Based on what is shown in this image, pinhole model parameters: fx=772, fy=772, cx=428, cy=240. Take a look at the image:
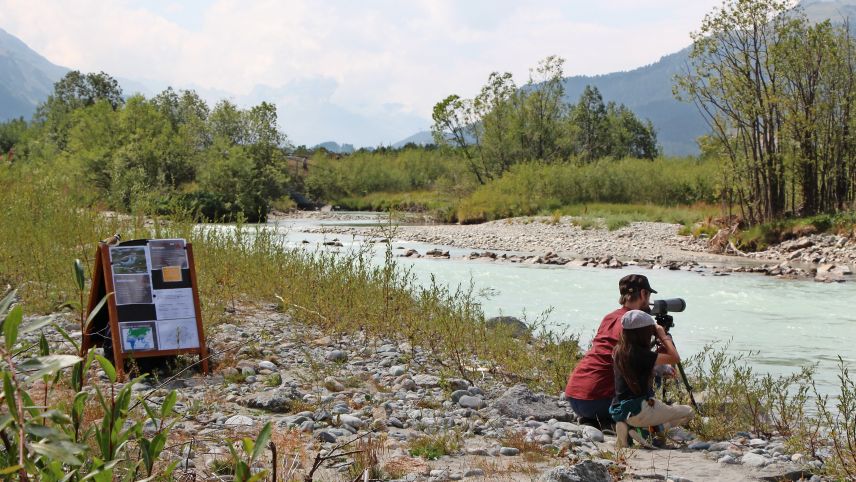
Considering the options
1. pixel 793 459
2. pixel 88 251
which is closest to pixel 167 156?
pixel 88 251

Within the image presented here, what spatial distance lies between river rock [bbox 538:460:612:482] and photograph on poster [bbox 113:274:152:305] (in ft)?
14.0

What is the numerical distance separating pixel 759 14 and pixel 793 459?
24.3 m

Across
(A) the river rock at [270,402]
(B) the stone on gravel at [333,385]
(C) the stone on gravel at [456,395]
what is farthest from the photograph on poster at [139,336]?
(C) the stone on gravel at [456,395]

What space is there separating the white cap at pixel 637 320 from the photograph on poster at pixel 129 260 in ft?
14.1

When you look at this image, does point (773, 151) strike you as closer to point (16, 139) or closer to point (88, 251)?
point (88, 251)

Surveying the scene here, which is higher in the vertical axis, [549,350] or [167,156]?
[167,156]

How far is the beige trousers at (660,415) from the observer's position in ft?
19.4

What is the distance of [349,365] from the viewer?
787 cm

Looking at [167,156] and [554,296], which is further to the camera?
[167,156]

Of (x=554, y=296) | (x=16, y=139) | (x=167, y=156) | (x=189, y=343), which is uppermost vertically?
(x=16, y=139)

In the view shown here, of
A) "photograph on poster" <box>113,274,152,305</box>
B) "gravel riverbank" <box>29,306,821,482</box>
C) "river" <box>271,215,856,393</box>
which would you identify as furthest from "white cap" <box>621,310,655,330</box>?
"photograph on poster" <box>113,274,152,305</box>

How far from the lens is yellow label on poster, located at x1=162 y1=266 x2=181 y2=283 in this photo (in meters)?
7.18

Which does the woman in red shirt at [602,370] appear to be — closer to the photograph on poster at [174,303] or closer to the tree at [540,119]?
the photograph on poster at [174,303]

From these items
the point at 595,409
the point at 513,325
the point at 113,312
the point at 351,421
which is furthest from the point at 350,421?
the point at 513,325
